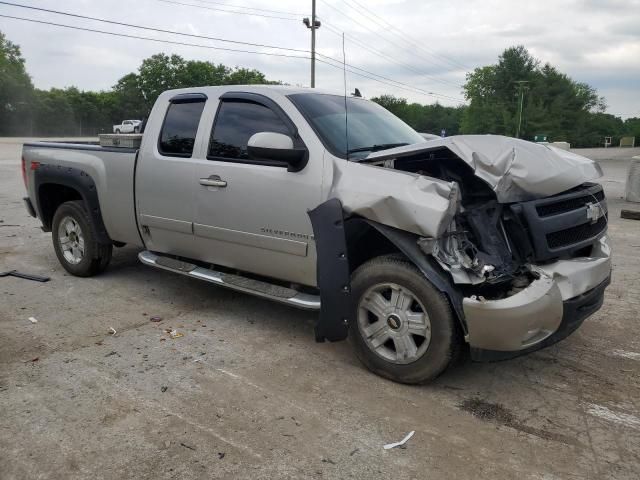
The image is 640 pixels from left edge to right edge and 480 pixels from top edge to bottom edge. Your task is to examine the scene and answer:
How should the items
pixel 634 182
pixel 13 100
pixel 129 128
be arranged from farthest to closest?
pixel 13 100 → pixel 634 182 → pixel 129 128

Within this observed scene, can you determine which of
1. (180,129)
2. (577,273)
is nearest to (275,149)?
(180,129)

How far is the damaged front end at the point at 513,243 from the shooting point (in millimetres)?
2971

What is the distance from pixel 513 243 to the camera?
3.26 meters

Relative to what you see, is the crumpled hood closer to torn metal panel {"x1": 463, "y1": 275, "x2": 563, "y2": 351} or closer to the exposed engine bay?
the exposed engine bay

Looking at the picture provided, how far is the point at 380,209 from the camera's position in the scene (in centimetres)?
323

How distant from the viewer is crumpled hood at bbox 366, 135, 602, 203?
10.2 feet

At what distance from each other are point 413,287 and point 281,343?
1.34m

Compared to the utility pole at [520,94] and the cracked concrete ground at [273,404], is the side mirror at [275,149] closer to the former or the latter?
the cracked concrete ground at [273,404]

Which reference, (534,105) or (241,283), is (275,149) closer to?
(241,283)

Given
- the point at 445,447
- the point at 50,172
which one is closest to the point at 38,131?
the point at 50,172

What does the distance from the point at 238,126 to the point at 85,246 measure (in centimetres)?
241

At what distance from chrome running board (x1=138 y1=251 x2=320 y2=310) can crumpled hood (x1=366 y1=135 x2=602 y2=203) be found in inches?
43.7

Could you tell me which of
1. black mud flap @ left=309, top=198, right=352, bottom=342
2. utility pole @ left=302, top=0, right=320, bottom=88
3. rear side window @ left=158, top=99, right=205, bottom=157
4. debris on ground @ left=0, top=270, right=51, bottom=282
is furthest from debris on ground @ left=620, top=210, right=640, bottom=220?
utility pole @ left=302, top=0, right=320, bottom=88

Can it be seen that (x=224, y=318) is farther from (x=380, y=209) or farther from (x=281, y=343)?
(x=380, y=209)
